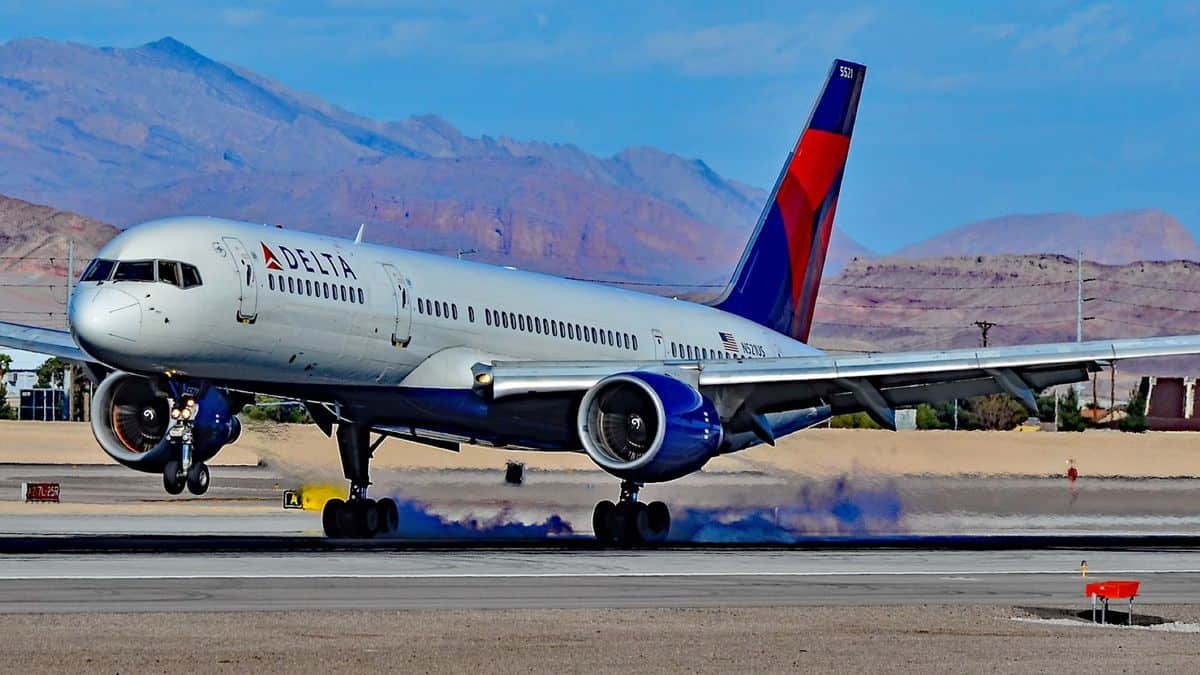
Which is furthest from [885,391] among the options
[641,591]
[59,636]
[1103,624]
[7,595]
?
[59,636]

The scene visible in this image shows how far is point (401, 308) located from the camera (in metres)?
34.9

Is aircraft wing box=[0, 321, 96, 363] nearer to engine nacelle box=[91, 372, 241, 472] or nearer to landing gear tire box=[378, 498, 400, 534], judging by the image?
engine nacelle box=[91, 372, 241, 472]

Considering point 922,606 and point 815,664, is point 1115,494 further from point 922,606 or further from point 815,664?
point 815,664

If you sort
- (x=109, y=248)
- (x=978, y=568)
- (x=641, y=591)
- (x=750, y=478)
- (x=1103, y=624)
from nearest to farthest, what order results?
(x=1103, y=624)
(x=641, y=591)
(x=978, y=568)
(x=109, y=248)
(x=750, y=478)

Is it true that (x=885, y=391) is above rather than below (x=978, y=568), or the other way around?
above

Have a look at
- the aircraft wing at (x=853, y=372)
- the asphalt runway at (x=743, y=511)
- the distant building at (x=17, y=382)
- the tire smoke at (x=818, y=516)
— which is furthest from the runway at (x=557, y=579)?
the distant building at (x=17, y=382)

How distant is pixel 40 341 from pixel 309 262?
7.03 meters

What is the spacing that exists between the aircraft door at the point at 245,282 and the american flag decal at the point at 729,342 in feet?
48.3

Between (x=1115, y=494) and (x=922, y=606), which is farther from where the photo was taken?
(x=1115, y=494)

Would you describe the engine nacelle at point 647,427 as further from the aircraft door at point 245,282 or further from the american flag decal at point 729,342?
the american flag decal at point 729,342

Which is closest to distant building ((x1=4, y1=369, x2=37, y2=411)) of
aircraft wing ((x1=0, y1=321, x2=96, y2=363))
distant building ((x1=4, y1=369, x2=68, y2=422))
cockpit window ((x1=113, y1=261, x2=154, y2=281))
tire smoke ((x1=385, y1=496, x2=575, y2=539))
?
distant building ((x1=4, y1=369, x2=68, y2=422))

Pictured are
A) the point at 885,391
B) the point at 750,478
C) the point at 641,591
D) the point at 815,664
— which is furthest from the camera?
the point at 750,478

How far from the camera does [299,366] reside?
108 ft

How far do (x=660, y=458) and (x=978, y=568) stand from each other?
6.40 metres
